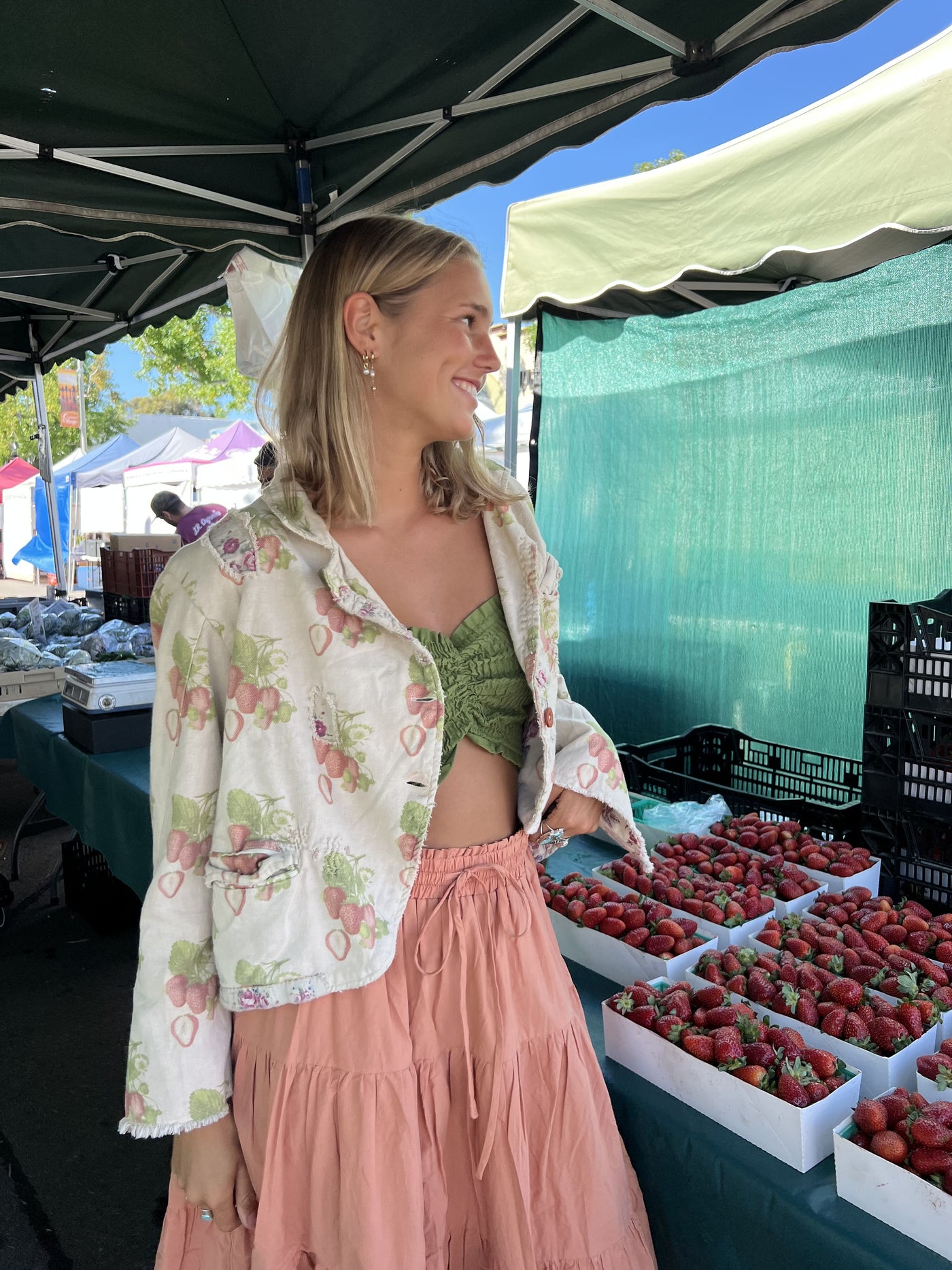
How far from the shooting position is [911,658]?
7.21 feet

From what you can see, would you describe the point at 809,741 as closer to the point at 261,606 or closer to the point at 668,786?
the point at 668,786

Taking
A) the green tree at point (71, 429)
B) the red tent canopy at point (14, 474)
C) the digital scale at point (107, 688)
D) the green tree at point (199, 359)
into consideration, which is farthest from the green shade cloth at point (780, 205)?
the green tree at point (71, 429)

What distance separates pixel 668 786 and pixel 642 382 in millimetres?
2800

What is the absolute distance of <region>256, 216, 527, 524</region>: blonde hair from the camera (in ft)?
4.28

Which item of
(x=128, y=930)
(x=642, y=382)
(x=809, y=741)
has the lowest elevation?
(x=128, y=930)

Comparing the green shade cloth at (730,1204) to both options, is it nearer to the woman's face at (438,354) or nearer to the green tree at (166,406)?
the woman's face at (438,354)

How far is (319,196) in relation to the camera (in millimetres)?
3895

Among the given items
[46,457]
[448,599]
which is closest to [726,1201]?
[448,599]

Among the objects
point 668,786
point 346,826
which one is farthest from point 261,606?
point 668,786

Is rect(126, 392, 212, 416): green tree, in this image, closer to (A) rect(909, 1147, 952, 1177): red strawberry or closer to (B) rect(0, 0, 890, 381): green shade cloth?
(B) rect(0, 0, 890, 381): green shade cloth

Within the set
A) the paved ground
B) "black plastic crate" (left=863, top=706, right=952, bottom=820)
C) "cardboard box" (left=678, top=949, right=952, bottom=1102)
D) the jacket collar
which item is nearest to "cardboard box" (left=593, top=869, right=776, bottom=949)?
"cardboard box" (left=678, top=949, right=952, bottom=1102)

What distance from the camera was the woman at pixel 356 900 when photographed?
3.74ft

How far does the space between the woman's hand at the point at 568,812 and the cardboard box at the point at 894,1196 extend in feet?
1.79

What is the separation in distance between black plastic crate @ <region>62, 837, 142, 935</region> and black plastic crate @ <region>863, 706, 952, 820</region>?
3.52 metres
